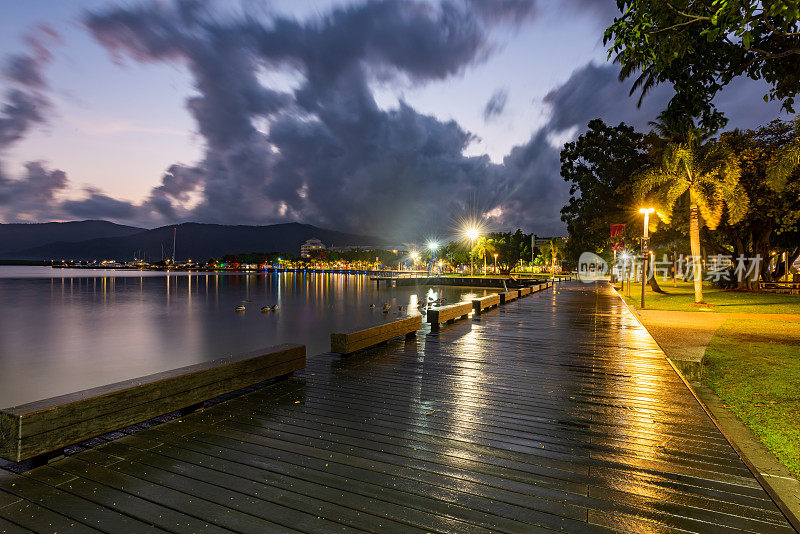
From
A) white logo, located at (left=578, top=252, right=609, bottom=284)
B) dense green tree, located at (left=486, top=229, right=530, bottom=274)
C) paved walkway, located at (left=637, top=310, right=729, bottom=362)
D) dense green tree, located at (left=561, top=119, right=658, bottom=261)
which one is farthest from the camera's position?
white logo, located at (left=578, top=252, right=609, bottom=284)

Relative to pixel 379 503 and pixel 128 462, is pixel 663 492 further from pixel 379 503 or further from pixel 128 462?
pixel 128 462

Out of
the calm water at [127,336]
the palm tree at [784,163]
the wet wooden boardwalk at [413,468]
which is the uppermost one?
the palm tree at [784,163]

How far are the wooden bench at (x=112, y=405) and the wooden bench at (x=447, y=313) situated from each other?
24.0 ft

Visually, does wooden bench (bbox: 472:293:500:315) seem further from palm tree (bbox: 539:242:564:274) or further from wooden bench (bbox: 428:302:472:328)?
palm tree (bbox: 539:242:564:274)

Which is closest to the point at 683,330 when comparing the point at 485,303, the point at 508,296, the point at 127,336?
the point at 485,303

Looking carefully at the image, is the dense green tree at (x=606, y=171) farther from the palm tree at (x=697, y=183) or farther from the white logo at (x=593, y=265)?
the white logo at (x=593, y=265)

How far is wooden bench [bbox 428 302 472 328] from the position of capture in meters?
13.2

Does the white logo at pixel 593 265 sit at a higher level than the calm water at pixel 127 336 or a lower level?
higher

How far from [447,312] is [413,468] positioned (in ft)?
33.0

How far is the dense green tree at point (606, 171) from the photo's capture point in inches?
1296

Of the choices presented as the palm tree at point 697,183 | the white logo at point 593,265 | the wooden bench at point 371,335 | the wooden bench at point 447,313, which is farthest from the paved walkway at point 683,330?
the white logo at point 593,265

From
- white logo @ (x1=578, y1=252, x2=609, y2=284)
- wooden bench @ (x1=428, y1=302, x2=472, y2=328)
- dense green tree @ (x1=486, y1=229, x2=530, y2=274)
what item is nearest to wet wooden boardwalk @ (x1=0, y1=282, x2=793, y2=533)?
wooden bench @ (x1=428, y1=302, x2=472, y2=328)

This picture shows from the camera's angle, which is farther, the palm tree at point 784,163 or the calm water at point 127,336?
the calm water at point 127,336

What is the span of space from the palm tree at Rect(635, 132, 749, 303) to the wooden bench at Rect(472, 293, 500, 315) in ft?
40.2
